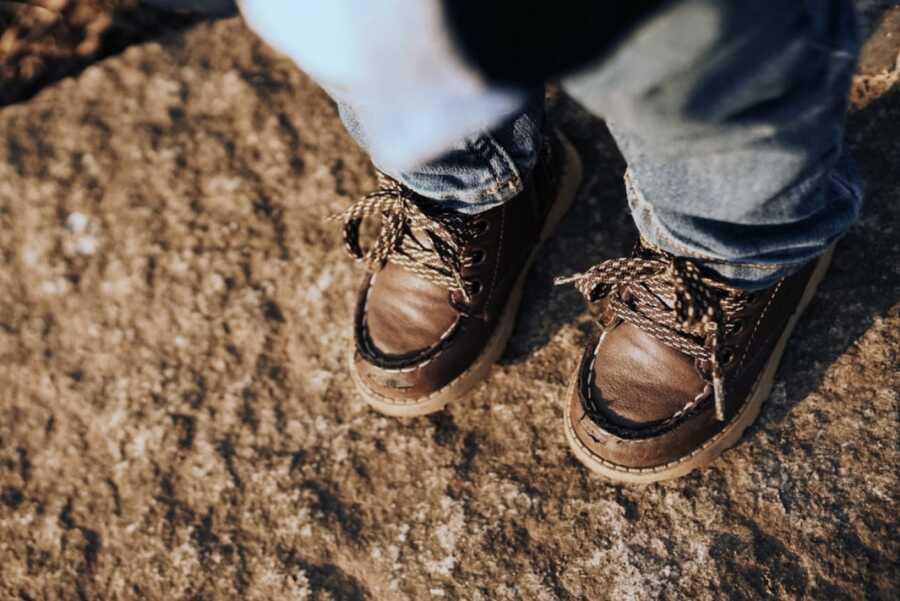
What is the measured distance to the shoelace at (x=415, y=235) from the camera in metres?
1.46

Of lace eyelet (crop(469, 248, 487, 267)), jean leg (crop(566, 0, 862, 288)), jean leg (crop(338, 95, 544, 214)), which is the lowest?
lace eyelet (crop(469, 248, 487, 267))

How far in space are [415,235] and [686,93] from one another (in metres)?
0.75

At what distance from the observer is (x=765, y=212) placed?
42.1 inches

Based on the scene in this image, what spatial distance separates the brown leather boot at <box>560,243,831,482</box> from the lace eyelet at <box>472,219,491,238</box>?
20 centimetres

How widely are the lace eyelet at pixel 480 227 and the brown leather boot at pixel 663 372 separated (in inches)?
7.8

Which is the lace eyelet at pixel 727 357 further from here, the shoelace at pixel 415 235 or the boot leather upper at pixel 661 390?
the shoelace at pixel 415 235

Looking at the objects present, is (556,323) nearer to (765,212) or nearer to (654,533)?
(654,533)

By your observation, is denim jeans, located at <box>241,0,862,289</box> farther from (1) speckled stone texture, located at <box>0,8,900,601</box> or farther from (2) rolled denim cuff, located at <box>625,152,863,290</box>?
(1) speckled stone texture, located at <box>0,8,900,601</box>

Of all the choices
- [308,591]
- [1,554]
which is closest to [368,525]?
[308,591]

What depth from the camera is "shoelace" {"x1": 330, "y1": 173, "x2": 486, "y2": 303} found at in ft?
4.78

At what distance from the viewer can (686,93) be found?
0.85 m

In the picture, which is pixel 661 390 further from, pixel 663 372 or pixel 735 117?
pixel 735 117

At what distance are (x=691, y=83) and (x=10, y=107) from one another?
214 centimetres

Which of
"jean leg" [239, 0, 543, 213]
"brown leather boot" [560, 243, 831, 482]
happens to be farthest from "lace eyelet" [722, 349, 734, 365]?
"jean leg" [239, 0, 543, 213]
